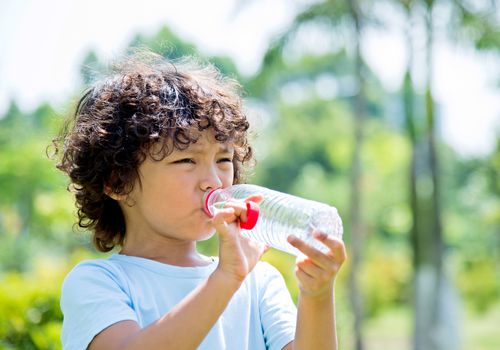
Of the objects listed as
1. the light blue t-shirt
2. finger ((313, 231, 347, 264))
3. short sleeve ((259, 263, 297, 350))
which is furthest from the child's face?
finger ((313, 231, 347, 264))

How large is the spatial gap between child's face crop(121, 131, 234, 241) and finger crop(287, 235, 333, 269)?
0.32 meters

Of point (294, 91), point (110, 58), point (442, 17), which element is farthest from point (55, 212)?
point (294, 91)

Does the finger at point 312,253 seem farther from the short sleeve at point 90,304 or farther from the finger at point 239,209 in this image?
the short sleeve at point 90,304

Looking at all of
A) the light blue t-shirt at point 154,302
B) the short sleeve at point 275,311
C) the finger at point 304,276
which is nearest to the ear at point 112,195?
the light blue t-shirt at point 154,302

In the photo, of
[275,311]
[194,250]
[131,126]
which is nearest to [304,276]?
[275,311]

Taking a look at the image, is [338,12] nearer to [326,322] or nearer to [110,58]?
[110,58]

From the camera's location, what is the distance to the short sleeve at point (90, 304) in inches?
69.9

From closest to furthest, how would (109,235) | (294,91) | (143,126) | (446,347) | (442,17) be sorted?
1. (143,126)
2. (109,235)
3. (442,17)
4. (446,347)
5. (294,91)

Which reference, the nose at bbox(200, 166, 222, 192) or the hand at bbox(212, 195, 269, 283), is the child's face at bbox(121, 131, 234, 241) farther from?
the hand at bbox(212, 195, 269, 283)

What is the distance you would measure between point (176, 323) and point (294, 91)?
4115 cm

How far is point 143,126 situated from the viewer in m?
2.01

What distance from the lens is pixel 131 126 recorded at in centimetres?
203

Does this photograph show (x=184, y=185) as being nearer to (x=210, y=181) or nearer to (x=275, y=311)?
(x=210, y=181)

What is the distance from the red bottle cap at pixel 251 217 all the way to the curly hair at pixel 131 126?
0.25 meters
